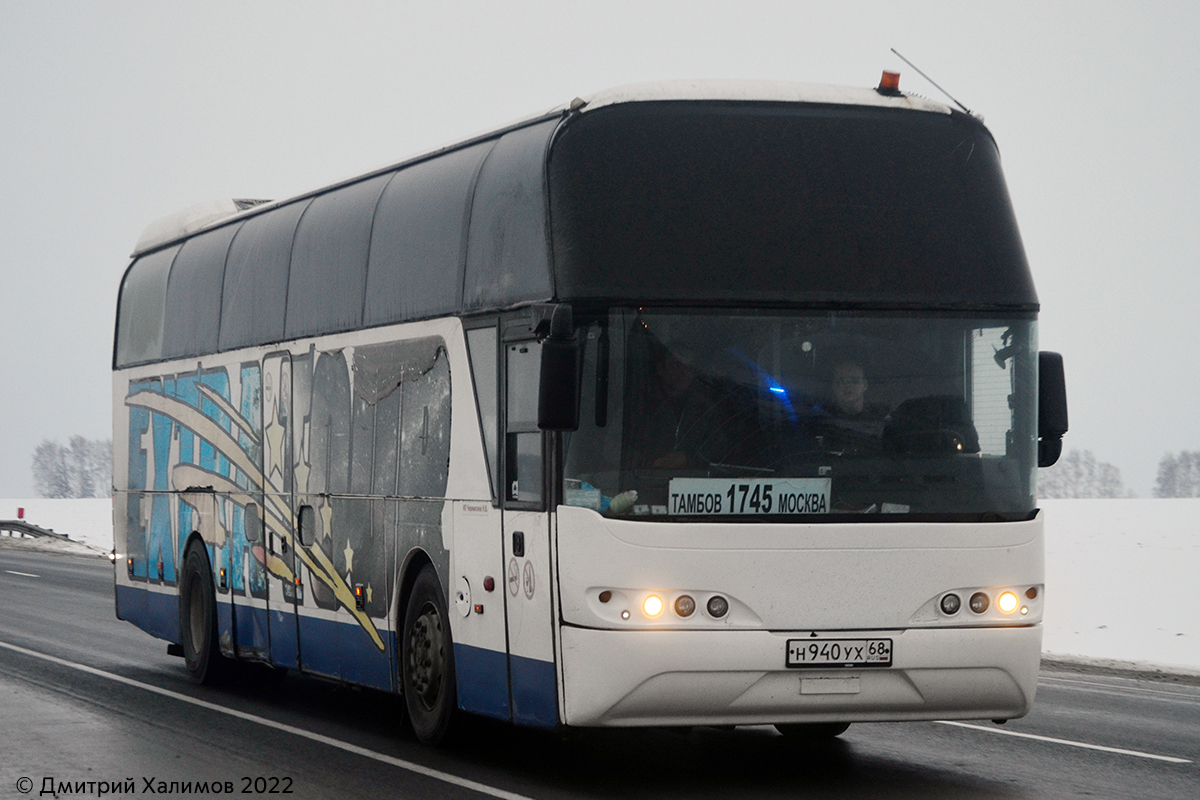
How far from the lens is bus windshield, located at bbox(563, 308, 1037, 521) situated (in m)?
8.95

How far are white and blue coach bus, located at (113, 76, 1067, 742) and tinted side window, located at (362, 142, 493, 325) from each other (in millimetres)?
66

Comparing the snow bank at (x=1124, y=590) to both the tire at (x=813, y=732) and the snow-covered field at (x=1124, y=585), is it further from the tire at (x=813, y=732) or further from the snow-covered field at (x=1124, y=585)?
the tire at (x=813, y=732)

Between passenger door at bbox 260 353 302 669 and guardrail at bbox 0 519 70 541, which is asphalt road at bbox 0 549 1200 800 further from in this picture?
guardrail at bbox 0 519 70 541

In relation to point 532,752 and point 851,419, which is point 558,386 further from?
Answer: point 532,752

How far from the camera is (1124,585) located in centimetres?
2975

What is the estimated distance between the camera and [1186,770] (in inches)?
401

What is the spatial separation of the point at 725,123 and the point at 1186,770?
4530 millimetres

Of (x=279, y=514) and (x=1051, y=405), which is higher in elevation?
(x=1051, y=405)

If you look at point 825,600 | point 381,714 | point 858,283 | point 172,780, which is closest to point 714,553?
point 825,600

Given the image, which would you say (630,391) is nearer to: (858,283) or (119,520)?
(858,283)

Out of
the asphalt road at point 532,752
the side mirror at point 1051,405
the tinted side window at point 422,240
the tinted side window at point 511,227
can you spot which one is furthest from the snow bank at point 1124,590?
the tinted side window at point 511,227

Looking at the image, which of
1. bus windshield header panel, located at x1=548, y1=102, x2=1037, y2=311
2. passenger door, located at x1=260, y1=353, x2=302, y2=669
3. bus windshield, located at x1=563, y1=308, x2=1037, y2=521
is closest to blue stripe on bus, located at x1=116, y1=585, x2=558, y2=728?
passenger door, located at x1=260, y1=353, x2=302, y2=669

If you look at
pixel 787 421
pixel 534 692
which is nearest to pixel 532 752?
pixel 534 692

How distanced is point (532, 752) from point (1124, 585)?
2090 cm
